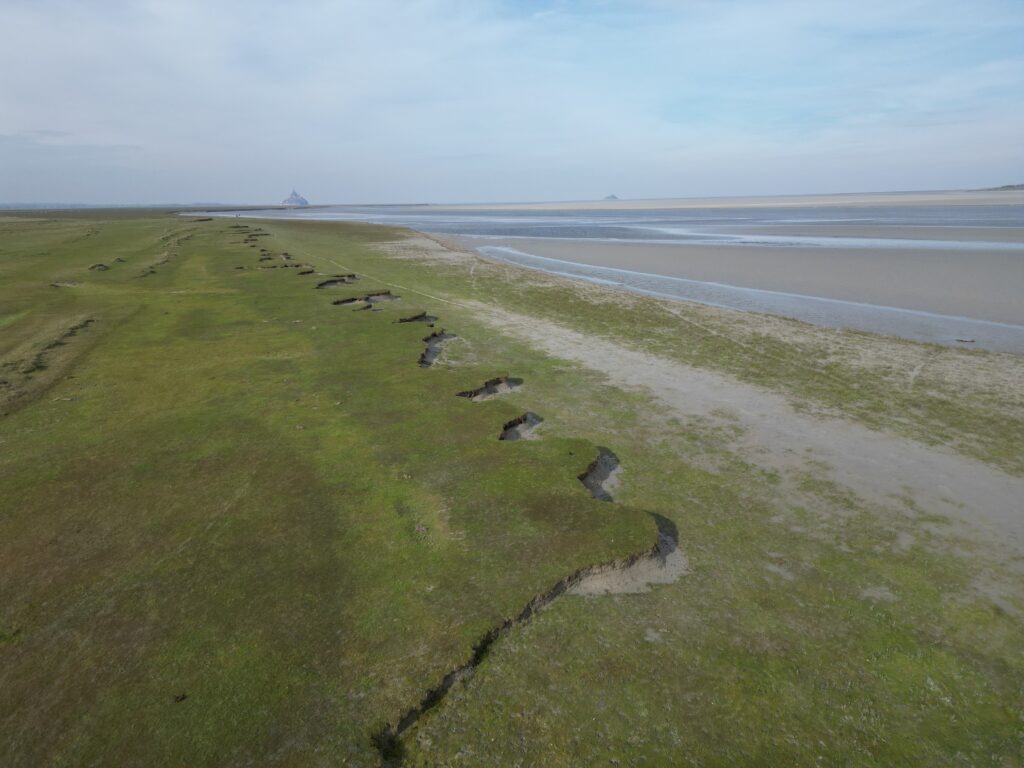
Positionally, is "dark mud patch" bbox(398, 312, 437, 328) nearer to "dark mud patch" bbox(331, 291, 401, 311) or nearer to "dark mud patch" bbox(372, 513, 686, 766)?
"dark mud patch" bbox(331, 291, 401, 311)

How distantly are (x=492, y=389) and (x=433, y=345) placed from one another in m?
4.59

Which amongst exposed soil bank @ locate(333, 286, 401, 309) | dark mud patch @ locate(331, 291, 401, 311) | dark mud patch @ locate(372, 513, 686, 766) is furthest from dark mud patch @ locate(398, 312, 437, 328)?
dark mud patch @ locate(372, 513, 686, 766)

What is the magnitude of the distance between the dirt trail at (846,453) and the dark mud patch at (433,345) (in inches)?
159

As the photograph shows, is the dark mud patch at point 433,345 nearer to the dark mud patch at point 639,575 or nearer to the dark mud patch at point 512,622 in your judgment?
the dark mud patch at point 512,622

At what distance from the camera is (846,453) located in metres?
10.2

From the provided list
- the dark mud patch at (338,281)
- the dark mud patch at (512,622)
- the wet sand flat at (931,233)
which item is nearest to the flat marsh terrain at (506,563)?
the dark mud patch at (512,622)

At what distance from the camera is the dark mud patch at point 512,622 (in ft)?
15.3

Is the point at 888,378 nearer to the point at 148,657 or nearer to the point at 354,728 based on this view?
the point at 354,728

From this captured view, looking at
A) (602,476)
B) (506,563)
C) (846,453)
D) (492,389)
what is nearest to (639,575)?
(506,563)

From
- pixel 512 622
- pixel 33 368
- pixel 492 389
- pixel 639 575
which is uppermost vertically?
pixel 33 368

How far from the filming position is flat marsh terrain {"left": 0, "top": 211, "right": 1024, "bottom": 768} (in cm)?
479

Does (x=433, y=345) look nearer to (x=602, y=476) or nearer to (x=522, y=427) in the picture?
(x=522, y=427)

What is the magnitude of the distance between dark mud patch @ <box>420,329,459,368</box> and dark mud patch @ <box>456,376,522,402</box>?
2302mm

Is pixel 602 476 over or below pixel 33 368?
below
